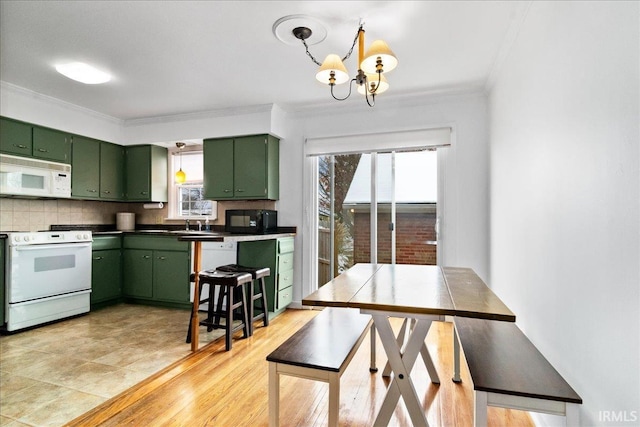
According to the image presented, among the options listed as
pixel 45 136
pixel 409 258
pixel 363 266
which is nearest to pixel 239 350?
pixel 363 266

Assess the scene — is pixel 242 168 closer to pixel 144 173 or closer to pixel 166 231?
pixel 166 231

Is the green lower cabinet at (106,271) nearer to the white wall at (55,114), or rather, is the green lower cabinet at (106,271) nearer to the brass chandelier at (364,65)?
the white wall at (55,114)

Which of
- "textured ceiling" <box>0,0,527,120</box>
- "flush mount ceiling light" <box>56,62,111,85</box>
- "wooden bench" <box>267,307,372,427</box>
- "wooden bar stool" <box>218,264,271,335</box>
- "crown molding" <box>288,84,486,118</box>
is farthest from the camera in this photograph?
"crown molding" <box>288,84,486,118</box>

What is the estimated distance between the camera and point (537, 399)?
3.71 feet

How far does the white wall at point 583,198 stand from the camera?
3.29ft

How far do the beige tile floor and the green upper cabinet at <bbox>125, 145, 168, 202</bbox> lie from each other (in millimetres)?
1602

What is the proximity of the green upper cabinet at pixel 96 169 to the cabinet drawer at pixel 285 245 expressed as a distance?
2.51 meters

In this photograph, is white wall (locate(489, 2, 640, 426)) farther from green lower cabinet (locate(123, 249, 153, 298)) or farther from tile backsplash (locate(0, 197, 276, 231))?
green lower cabinet (locate(123, 249, 153, 298))

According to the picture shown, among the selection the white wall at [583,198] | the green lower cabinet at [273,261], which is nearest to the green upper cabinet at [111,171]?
the green lower cabinet at [273,261]

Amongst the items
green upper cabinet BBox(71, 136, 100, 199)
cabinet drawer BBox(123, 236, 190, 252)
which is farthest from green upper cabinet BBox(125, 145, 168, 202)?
cabinet drawer BBox(123, 236, 190, 252)

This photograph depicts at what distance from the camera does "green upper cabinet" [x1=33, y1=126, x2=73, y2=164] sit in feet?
11.7

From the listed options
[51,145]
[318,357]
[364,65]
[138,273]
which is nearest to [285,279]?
[138,273]

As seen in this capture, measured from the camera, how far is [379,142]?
3801 mm

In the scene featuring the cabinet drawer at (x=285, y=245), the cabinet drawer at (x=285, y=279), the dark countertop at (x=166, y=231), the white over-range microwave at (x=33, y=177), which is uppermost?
the white over-range microwave at (x=33, y=177)
